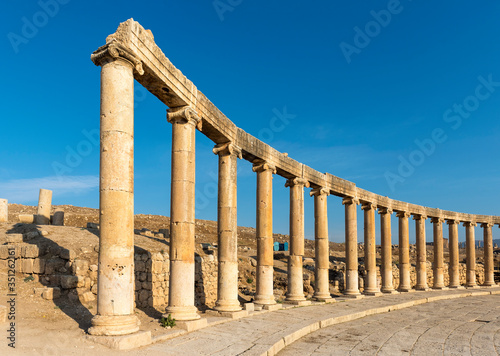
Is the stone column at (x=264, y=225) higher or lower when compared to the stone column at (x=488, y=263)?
higher

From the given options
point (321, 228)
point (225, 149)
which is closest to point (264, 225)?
point (225, 149)

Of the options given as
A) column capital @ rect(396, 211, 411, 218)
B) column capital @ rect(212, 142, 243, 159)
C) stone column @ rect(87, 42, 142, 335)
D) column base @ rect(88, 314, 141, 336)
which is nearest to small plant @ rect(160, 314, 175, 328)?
stone column @ rect(87, 42, 142, 335)

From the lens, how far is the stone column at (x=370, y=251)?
3109 cm

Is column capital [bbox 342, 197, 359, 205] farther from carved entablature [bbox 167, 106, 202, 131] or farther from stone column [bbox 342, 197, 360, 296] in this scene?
carved entablature [bbox 167, 106, 202, 131]

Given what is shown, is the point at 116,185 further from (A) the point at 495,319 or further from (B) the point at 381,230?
(B) the point at 381,230

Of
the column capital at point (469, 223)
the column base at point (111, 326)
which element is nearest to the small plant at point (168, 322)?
the column base at point (111, 326)

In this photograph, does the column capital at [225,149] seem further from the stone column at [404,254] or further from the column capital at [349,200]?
the stone column at [404,254]

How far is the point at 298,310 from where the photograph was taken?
20969 mm

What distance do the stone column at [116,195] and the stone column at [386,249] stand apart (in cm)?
2502

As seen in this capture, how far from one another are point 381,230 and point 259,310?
17747mm

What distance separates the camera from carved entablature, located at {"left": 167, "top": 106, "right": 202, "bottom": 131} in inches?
630

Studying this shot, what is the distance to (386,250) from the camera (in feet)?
109

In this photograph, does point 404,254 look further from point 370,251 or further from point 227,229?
point 227,229

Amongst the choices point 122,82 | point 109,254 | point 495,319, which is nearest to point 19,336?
point 109,254
